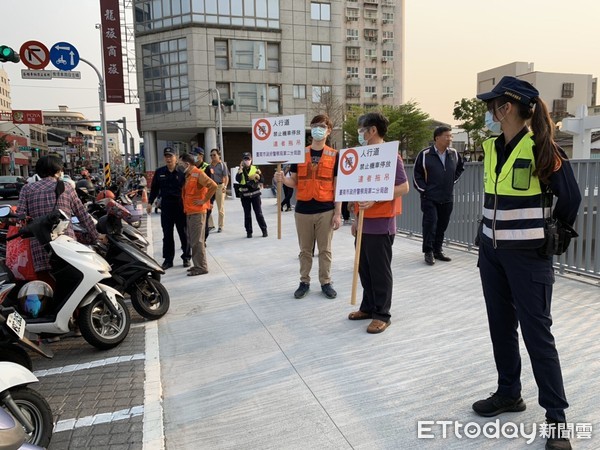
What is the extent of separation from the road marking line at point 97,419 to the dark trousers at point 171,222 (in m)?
4.59

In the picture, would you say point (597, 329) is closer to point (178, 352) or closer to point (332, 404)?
point (332, 404)

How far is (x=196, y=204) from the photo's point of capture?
6.89 m

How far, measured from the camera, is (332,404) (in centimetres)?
308

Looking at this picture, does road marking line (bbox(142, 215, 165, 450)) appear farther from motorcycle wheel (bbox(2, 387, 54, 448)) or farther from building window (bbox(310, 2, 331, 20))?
building window (bbox(310, 2, 331, 20))

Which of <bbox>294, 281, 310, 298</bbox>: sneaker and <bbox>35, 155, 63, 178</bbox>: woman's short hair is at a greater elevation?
<bbox>35, 155, 63, 178</bbox>: woman's short hair

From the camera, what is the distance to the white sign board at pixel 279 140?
19.3 ft

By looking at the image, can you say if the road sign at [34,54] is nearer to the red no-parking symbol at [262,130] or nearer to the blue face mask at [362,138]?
the red no-parking symbol at [262,130]

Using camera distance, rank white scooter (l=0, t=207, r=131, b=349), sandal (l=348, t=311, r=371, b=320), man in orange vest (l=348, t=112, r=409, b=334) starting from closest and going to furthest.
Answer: white scooter (l=0, t=207, r=131, b=349) < man in orange vest (l=348, t=112, r=409, b=334) < sandal (l=348, t=311, r=371, b=320)

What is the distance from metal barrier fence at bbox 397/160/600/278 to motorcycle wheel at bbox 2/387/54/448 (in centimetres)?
555

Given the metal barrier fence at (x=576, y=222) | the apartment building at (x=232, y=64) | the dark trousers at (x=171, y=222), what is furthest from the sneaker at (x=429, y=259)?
the apartment building at (x=232, y=64)

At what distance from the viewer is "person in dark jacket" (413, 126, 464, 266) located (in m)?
6.91

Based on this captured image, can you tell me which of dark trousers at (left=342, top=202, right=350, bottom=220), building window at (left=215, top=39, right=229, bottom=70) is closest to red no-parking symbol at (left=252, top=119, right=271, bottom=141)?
dark trousers at (left=342, top=202, right=350, bottom=220)

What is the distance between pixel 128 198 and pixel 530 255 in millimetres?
7220

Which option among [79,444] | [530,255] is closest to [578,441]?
[530,255]
